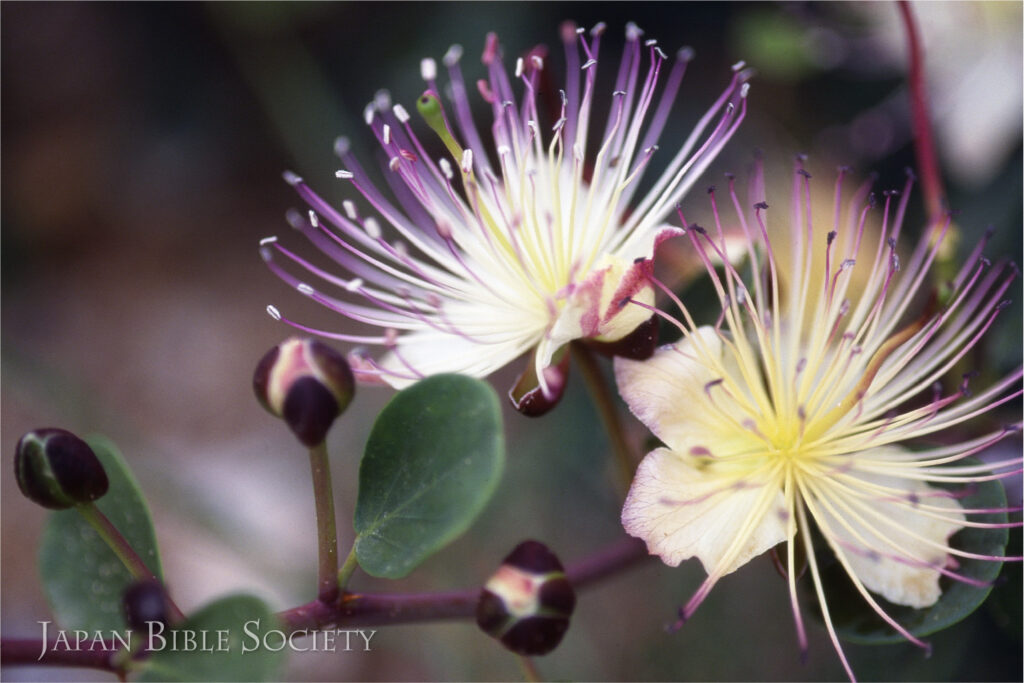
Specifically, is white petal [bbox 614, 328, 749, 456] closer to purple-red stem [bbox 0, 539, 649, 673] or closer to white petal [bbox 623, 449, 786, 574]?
white petal [bbox 623, 449, 786, 574]

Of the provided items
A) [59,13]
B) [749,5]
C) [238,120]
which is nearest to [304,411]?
[749,5]

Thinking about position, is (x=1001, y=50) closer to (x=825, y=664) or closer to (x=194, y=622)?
(x=825, y=664)

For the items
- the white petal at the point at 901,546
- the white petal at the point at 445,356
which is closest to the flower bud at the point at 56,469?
the white petal at the point at 445,356

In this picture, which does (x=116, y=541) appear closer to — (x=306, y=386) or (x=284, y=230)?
(x=306, y=386)

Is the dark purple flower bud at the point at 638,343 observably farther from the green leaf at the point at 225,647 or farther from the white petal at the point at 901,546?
the green leaf at the point at 225,647

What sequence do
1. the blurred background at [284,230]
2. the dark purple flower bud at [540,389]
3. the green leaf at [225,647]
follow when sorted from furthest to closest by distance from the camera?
the blurred background at [284,230], the dark purple flower bud at [540,389], the green leaf at [225,647]

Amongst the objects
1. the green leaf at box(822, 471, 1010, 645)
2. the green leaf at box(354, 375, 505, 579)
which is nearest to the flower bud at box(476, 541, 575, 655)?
the green leaf at box(354, 375, 505, 579)
